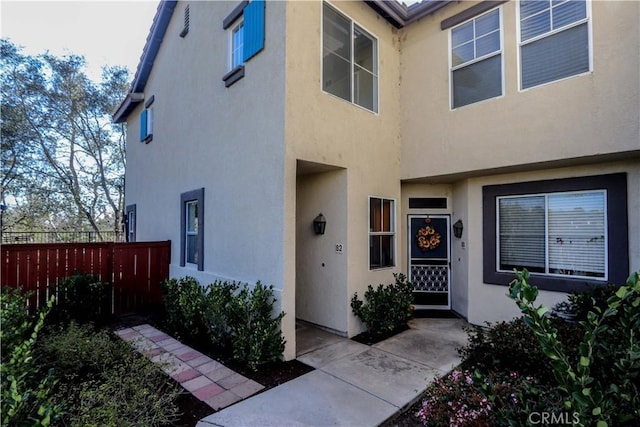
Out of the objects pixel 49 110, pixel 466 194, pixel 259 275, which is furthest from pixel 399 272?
pixel 49 110

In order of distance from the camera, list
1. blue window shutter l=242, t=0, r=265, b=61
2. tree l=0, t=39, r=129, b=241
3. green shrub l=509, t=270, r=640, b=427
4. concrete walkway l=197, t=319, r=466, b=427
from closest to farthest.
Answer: green shrub l=509, t=270, r=640, b=427 → concrete walkway l=197, t=319, r=466, b=427 → blue window shutter l=242, t=0, r=265, b=61 → tree l=0, t=39, r=129, b=241

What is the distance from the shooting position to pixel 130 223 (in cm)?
1252

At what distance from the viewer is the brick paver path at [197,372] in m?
3.73

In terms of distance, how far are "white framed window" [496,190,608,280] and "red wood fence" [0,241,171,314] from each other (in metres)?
8.02

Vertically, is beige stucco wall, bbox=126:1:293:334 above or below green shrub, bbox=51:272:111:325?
above

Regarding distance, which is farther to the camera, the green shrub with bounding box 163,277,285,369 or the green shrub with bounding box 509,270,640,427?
the green shrub with bounding box 163,277,285,369

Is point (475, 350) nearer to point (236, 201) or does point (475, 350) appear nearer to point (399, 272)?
point (399, 272)

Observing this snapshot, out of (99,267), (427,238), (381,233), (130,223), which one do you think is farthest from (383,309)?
(130,223)

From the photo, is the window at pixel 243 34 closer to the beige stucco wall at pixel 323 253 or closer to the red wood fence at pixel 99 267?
the beige stucco wall at pixel 323 253

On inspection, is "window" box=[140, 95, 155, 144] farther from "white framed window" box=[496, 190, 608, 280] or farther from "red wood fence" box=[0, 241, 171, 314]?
"white framed window" box=[496, 190, 608, 280]

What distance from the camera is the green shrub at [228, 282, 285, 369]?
4.41 metres

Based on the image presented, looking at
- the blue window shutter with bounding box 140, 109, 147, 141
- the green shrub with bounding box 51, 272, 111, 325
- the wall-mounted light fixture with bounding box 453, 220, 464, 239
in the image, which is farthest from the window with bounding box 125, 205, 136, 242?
the wall-mounted light fixture with bounding box 453, 220, 464, 239

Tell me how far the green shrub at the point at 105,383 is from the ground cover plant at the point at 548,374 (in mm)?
2465

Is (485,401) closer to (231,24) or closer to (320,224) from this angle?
(320,224)
